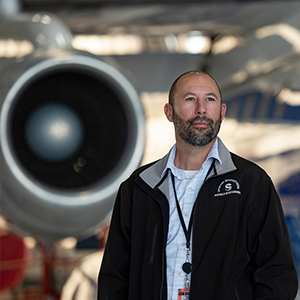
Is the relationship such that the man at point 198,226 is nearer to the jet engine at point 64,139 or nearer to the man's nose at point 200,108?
the man's nose at point 200,108

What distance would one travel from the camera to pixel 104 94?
256 centimetres

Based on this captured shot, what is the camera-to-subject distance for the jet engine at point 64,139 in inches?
94.2

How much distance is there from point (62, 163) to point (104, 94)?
39 cm

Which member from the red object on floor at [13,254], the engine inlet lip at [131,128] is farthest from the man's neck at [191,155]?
the red object on floor at [13,254]

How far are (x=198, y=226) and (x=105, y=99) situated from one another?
4.97 ft

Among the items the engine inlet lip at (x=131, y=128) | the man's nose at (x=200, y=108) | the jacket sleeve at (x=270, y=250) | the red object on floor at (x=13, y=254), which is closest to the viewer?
the jacket sleeve at (x=270, y=250)

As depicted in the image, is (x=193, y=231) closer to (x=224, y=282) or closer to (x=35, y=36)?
(x=224, y=282)

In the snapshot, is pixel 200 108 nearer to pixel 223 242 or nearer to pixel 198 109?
pixel 198 109

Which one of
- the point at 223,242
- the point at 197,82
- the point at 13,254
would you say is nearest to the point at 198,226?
the point at 223,242

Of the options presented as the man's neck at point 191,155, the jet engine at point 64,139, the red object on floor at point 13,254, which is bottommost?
the man's neck at point 191,155

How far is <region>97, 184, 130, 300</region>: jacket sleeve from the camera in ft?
4.00

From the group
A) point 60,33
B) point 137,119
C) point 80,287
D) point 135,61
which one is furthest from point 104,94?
point 135,61

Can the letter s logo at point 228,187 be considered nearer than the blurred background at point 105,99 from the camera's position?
Yes

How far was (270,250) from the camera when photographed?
110 centimetres
